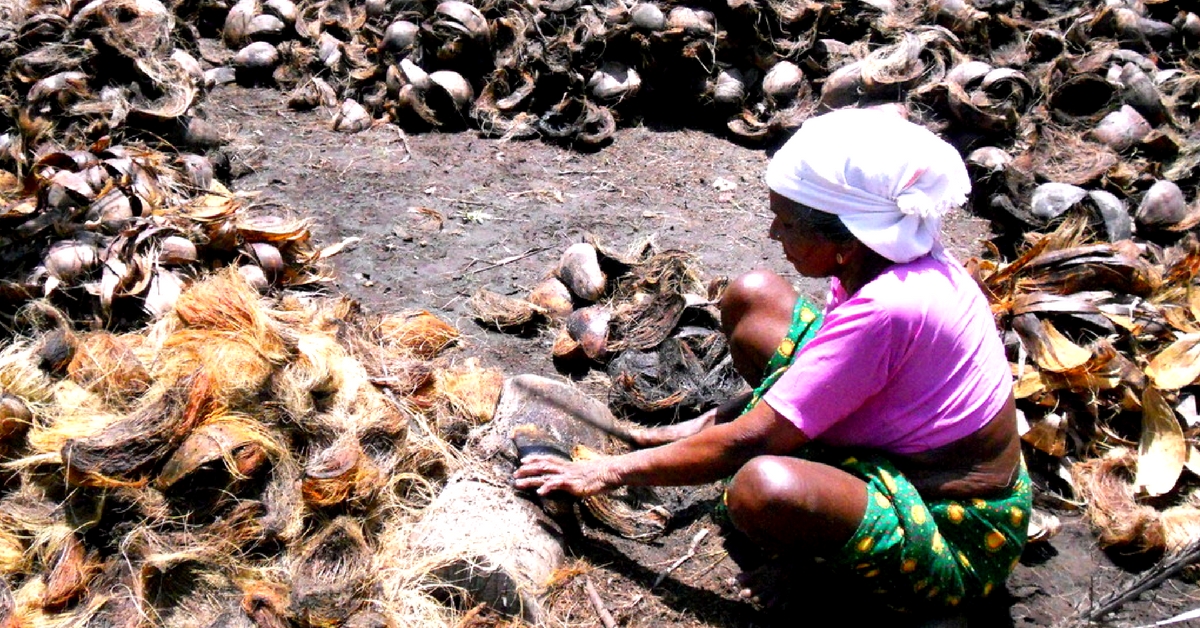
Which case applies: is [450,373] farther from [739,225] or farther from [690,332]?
[739,225]

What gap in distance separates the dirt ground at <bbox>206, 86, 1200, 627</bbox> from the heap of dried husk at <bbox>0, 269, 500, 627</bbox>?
20.1 inches

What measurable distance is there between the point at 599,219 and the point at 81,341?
2.24 m

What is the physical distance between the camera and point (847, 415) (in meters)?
2.13

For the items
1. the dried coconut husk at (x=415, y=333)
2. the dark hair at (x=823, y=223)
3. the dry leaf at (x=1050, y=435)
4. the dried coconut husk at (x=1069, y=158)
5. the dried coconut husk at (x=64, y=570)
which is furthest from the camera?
the dried coconut husk at (x=1069, y=158)

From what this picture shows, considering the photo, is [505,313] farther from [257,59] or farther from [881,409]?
[257,59]

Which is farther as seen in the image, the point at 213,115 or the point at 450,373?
the point at 213,115

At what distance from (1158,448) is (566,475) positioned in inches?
74.0

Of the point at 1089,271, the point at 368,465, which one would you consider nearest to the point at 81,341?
the point at 368,465

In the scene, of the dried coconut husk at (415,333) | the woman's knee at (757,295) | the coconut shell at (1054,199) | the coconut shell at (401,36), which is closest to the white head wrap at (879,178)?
the woman's knee at (757,295)

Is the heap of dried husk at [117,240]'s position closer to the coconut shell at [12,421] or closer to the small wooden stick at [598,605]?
the coconut shell at [12,421]

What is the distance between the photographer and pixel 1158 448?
2.96 metres

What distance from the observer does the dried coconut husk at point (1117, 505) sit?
2691mm

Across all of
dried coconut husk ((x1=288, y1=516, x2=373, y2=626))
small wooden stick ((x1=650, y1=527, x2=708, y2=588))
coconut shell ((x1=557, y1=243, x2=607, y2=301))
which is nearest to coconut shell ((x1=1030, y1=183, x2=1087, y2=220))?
coconut shell ((x1=557, y1=243, x2=607, y2=301))

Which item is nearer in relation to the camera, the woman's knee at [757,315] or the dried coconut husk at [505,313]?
the woman's knee at [757,315]
